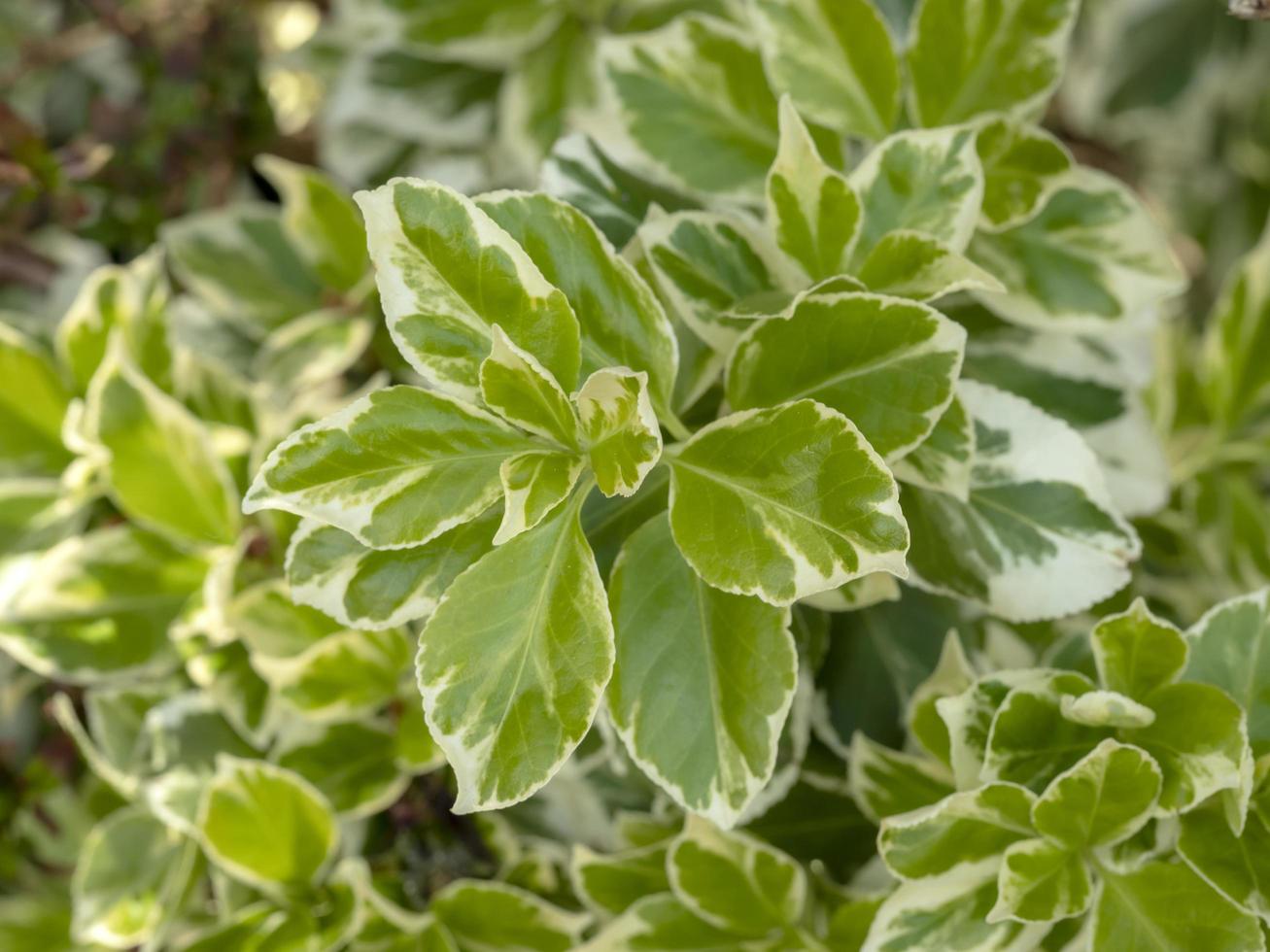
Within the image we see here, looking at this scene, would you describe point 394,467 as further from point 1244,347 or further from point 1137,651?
point 1244,347

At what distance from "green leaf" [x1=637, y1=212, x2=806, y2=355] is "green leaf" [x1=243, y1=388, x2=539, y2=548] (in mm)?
134

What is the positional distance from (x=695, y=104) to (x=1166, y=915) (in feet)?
1.70

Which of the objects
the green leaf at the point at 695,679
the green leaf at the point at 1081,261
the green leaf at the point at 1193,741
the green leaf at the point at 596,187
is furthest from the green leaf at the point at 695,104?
the green leaf at the point at 1193,741

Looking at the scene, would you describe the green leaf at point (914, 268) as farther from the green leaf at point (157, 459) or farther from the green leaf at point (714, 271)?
the green leaf at point (157, 459)

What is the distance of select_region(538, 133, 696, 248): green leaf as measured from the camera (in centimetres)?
68

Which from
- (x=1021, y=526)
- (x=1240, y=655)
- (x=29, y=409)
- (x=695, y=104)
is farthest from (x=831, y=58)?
(x=29, y=409)

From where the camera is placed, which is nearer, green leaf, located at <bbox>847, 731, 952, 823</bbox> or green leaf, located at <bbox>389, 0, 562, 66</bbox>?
green leaf, located at <bbox>847, 731, 952, 823</bbox>

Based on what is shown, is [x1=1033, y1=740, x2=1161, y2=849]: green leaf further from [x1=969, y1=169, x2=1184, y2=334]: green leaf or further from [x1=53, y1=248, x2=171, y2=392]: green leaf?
[x1=53, y1=248, x2=171, y2=392]: green leaf

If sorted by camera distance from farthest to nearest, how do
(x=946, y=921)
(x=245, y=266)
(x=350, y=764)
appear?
(x=245, y=266), (x=350, y=764), (x=946, y=921)

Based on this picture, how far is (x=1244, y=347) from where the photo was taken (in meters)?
0.96

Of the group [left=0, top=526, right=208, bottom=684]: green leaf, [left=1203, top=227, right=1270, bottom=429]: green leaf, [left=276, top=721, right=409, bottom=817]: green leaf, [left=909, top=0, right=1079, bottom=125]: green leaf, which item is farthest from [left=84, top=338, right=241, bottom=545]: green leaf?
[left=1203, top=227, right=1270, bottom=429]: green leaf

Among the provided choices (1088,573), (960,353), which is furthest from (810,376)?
(1088,573)

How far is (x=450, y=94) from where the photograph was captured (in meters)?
1.08

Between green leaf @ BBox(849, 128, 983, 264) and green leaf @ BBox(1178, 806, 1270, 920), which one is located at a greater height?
green leaf @ BBox(849, 128, 983, 264)
